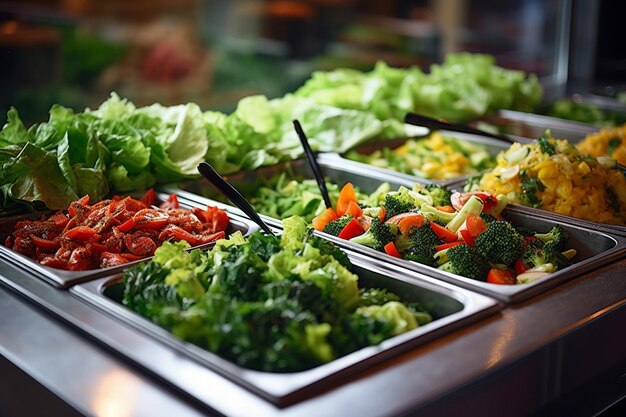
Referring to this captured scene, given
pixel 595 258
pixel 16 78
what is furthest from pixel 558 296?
pixel 16 78

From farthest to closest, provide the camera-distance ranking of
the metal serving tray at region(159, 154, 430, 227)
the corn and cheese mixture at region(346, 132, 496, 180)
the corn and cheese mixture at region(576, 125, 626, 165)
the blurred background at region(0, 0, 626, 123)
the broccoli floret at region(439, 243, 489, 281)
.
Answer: the blurred background at region(0, 0, 626, 123) → the corn and cheese mixture at region(576, 125, 626, 165) → the corn and cheese mixture at region(346, 132, 496, 180) → the metal serving tray at region(159, 154, 430, 227) → the broccoli floret at region(439, 243, 489, 281)

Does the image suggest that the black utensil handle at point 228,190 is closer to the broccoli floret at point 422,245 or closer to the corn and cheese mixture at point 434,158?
the broccoli floret at point 422,245

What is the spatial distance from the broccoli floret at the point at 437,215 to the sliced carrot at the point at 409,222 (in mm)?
64

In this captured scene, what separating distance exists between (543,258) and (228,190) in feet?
2.93

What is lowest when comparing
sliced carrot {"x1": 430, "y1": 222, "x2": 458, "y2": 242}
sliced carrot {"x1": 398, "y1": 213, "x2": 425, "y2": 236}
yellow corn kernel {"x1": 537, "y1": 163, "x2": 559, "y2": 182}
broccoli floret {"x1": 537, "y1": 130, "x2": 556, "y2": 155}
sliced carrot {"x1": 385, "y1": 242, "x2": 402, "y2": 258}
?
sliced carrot {"x1": 385, "y1": 242, "x2": 402, "y2": 258}

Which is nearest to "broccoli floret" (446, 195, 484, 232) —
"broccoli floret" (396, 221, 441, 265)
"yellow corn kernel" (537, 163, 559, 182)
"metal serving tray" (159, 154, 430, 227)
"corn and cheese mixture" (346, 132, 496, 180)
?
"broccoli floret" (396, 221, 441, 265)

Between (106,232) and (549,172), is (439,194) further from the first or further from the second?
(106,232)

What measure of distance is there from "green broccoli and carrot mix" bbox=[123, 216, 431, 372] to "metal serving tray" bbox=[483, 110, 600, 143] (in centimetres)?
217

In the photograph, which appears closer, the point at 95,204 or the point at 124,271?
the point at 124,271

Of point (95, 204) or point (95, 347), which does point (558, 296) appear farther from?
point (95, 204)

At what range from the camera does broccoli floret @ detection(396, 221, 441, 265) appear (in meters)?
2.20

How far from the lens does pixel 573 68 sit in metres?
5.18

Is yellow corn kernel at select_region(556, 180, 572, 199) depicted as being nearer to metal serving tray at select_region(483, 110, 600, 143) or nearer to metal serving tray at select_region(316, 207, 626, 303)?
metal serving tray at select_region(316, 207, 626, 303)

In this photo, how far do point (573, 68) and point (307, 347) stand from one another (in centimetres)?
412
